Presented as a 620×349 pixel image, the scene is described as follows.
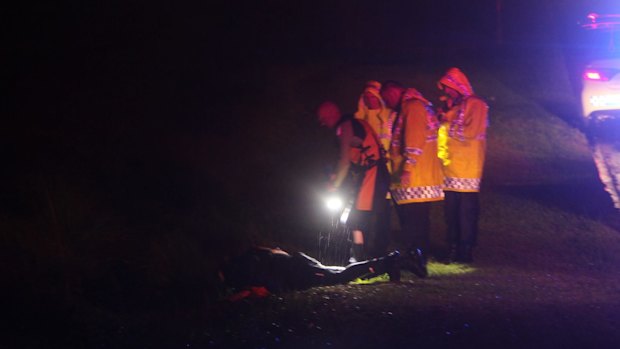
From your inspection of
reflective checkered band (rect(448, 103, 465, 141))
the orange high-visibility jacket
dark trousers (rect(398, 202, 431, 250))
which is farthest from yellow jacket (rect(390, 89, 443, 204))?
reflective checkered band (rect(448, 103, 465, 141))

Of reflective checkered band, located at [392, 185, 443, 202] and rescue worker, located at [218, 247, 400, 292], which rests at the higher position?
reflective checkered band, located at [392, 185, 443, 202]

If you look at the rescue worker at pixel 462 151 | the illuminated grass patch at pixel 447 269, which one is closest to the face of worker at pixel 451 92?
the rescue worker at pixel 462 151

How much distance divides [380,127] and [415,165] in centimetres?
83

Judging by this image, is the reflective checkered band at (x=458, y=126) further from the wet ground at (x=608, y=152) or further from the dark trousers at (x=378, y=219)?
Result: the wet ground at (x=608, y=152)

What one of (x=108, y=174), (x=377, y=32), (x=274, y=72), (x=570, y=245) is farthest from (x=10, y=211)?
(x=377, y=32)

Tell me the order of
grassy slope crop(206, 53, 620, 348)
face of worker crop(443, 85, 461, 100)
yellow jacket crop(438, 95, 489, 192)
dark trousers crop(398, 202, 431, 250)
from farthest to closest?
face of worker crop(443, 85, 461, 100) < yellow jacket crop(438, 95, 489, 192) < dark trousers crop(398, 202, 431, 250) < grassy slope crop(206, 53, 620, 348)

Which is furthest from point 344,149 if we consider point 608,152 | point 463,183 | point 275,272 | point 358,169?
point 608,152

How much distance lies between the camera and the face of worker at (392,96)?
9.00m

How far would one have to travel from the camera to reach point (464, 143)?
374 inches

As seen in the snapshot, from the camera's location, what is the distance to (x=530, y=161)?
15070mm

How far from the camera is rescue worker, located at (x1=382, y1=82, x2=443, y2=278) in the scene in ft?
28.8

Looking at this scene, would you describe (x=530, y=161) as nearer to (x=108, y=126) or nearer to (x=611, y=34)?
(x=611, y=34)

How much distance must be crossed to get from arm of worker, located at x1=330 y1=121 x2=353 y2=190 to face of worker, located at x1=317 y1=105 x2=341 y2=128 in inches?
4.7

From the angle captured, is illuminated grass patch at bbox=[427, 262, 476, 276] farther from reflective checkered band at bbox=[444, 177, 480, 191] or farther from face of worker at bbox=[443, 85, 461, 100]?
face of worker at bbox=[443, 85, 461, 100]
